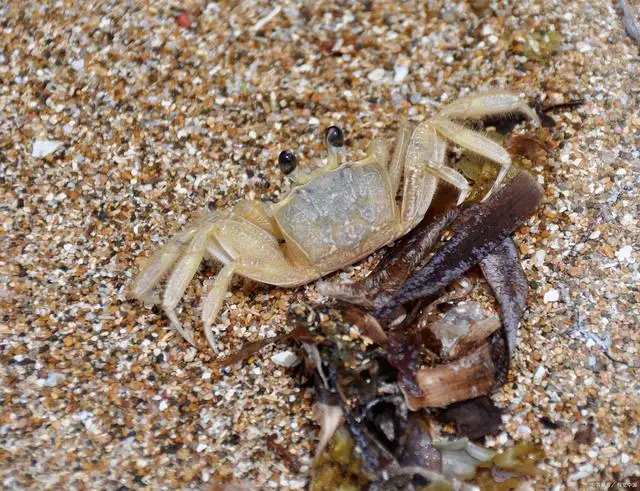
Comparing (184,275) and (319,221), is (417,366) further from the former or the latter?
(184,275)

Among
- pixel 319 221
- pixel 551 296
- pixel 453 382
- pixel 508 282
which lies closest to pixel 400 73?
pixel 319 221

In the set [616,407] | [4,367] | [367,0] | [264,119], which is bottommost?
[616,407]

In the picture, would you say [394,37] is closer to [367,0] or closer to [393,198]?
[367,0]

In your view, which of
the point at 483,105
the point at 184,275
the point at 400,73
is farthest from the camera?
the point at 400,73

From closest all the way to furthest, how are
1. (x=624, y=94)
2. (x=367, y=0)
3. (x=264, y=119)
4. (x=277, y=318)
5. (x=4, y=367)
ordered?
(x=4, y=367), (x=277, y=318), (x=624, y=94), (x=264, y=119), (x=367, y=0)

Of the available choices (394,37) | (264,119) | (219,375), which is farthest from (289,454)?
(394,37)

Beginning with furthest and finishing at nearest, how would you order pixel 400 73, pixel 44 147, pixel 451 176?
1. pixel 400 73
2. pixel 44 147
3. pixel 451 176

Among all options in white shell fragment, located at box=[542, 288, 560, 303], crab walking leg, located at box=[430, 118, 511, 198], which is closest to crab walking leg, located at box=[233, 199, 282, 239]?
crab walking leg, located at box=[430, 118, 511, 198]
